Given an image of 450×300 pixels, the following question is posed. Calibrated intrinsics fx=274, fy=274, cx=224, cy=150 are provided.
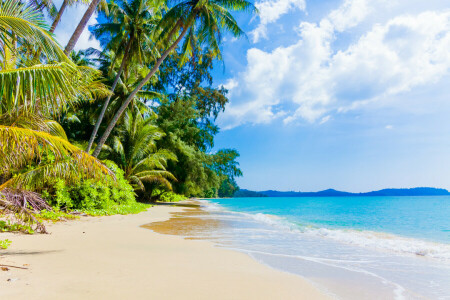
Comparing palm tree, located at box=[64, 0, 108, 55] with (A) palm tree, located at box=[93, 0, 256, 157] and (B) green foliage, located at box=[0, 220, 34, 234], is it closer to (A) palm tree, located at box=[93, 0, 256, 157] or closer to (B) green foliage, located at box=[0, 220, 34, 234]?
(A) palm tree, located at box=[93, 0, 256, 157]

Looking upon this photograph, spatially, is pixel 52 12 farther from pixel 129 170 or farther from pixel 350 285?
pixel 350 285

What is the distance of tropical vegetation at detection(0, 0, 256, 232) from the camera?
3.95 metres

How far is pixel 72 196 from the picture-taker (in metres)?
9.64

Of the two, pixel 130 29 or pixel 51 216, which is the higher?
pixel 130 29

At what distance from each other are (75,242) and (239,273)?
3.15m

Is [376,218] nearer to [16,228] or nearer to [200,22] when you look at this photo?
[200,22]

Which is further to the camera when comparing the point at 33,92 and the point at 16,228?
the point at 16,228

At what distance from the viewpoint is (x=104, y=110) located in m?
12.0

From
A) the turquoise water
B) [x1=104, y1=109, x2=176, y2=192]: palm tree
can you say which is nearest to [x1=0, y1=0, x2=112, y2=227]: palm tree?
the turquoise water

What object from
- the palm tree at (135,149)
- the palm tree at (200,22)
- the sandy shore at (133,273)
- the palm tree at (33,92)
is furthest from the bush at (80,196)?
the palm tree at (135,149)

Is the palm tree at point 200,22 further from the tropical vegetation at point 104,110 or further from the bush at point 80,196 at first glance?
the bush at point 80,196

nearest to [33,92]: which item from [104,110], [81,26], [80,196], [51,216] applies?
[51,216]

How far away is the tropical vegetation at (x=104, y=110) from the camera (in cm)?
395

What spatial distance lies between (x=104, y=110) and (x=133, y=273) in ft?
33.5
